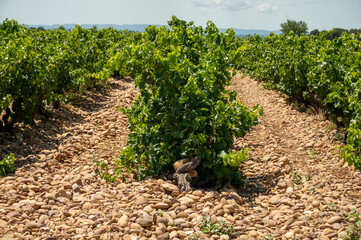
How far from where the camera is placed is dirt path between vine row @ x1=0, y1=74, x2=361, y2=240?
12.2 ft

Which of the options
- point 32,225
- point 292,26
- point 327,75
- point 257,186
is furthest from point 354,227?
point 292,26

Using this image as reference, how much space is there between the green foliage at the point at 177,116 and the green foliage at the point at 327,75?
1.26 metres

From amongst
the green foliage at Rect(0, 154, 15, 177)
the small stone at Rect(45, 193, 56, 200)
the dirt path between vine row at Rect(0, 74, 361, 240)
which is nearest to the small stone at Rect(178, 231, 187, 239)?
the dirt path between vine row at Rect(0, 74, 361, 240)

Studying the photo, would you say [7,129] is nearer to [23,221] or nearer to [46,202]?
[46,202]

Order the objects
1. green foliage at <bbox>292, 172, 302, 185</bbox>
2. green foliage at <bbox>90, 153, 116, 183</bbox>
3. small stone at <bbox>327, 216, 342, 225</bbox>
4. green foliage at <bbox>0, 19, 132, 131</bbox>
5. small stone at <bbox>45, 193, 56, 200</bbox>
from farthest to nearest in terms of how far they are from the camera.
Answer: green foliage at <bbox>0, 19, 132, 131</bbox> < green foliage at <bbox>292, 172, 302, 185</bbox> < green foliage at <bbox>90, 153, 116, 183</bbox> < small stone at <bbox>45, 193, 56, 200</bbox> < small stone at <bbox>327, 216, 342, 225</bbox>

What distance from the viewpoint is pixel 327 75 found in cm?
820

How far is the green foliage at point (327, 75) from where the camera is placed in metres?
5.89

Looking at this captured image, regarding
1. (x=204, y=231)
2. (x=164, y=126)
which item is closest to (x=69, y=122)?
(x=164, y=126)

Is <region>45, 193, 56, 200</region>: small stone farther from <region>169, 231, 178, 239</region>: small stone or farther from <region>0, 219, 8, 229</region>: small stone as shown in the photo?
<region>169, 231, 178, 239</region>: small stone

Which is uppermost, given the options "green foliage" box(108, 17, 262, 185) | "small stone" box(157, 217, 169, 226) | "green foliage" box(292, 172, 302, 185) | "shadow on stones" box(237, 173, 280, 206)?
"green foliage" box(108, 17, 262, 185)

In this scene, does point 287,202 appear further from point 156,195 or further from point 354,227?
point 156,195

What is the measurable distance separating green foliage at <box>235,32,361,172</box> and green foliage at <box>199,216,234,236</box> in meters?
1.99

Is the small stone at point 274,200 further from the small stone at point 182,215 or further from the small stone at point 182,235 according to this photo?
the small stone at point 182,235

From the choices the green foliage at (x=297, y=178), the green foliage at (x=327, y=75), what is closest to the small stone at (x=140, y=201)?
the green foliage at (x=297, y=178)
